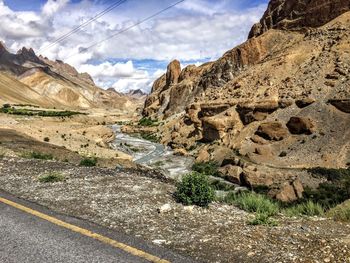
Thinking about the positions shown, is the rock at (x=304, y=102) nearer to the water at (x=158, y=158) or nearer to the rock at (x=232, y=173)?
the rock at (x=232, y=173)

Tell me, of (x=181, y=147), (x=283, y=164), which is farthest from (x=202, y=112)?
(x=283, y=164)

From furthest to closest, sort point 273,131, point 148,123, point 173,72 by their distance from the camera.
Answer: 1. point 173,72
2. point 148,123
3. point 273,131

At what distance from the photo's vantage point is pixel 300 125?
180ft

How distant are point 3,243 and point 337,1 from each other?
83415mm

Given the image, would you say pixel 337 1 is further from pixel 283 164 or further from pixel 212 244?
pixel 212 244

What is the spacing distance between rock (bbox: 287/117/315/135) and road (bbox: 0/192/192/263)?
48.3m

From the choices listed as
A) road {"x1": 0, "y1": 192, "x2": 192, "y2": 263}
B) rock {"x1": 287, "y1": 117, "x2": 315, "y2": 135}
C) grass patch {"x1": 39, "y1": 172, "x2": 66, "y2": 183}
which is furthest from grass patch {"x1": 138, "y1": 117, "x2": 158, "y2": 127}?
road {"x1": 0, "y1": 192, "x2": 192, "y2": 263}

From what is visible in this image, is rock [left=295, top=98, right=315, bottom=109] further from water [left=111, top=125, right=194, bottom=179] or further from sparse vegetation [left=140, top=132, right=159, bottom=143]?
sparse vegetation [left=140, top=132, right=159, bottom=143]

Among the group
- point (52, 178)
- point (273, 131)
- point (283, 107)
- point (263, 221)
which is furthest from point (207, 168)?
point (263, 221)

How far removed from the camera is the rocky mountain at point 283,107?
161 ft

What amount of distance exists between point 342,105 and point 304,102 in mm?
6148

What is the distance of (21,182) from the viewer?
12.9 meters

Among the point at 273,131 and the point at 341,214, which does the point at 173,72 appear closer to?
the point at 273,131

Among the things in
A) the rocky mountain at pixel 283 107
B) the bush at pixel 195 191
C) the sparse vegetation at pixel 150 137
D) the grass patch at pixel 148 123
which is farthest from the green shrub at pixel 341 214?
the grass patch at pixel 148 123
